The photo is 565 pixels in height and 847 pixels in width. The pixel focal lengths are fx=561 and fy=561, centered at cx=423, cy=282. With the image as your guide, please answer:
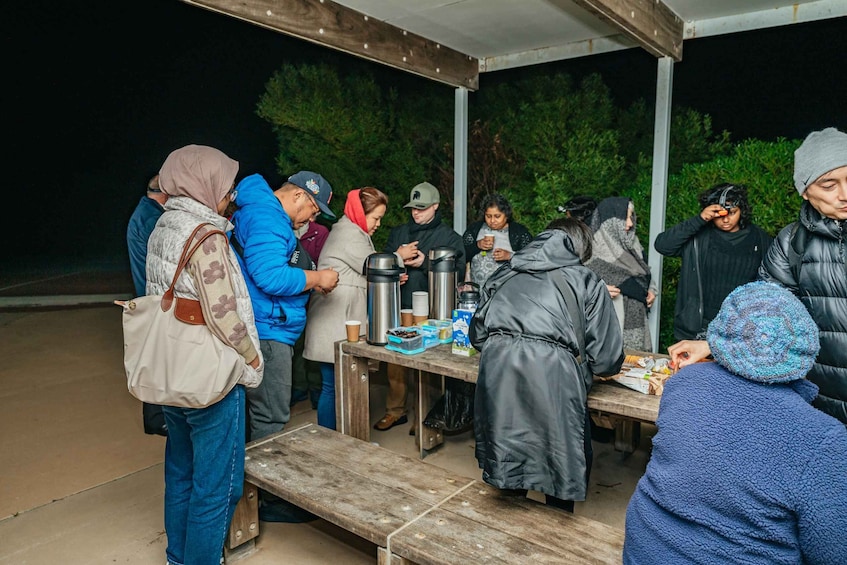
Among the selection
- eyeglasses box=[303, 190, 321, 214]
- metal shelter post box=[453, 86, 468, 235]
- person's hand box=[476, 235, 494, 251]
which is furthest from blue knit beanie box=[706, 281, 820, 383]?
metal shelter post box=[453, 86, 468, 235]

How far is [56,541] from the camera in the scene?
2.71 metres

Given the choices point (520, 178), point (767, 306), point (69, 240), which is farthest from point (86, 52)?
point (767, 306)

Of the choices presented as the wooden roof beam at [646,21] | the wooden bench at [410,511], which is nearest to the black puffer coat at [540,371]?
the wooden bench at [410,511]

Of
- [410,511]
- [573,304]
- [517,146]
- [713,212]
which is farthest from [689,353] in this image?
[517,146]

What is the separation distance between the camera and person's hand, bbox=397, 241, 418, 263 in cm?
364

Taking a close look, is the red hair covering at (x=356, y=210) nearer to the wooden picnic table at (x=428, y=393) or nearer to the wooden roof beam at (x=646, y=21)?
the wooden picnic table at (x=428, y=393)

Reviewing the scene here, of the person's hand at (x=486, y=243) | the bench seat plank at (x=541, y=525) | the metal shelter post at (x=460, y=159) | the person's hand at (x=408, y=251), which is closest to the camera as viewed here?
the bench seat plank at (x=541, y=525)

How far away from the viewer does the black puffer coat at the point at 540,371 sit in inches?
80.5

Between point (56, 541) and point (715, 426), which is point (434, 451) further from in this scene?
point (715, 426)

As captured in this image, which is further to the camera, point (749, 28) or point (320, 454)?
point (749, 28)

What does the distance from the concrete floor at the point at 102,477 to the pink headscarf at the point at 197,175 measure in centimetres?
167

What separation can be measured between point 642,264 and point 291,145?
379 cm

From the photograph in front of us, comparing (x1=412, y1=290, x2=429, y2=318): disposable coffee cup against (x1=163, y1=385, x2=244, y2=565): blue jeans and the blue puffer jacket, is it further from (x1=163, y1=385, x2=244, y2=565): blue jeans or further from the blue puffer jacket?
(x1=163, y1=385, x2=244, y2=565): blue jeans

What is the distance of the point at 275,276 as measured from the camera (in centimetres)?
260
